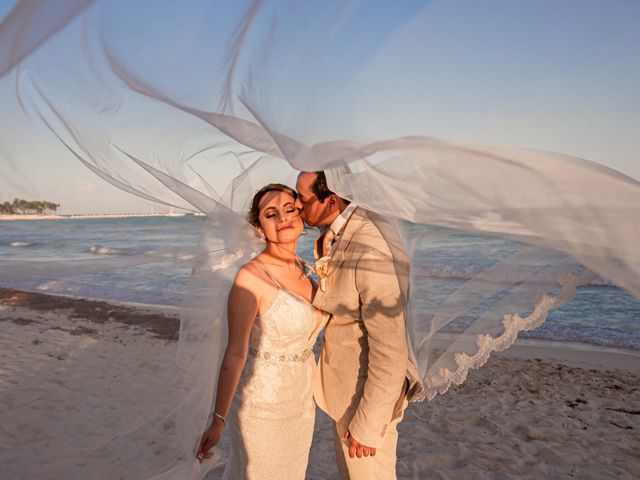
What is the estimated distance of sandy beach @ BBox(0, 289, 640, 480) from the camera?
4078 millimetres

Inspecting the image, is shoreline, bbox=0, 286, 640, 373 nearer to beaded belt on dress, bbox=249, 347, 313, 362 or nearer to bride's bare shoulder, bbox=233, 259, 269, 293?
beaded belt on dress, bbox=249, 347, 313, 362

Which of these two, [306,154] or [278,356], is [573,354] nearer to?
[278,356]

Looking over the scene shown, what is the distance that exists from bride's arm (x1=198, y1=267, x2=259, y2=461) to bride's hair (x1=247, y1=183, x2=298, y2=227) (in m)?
0.34

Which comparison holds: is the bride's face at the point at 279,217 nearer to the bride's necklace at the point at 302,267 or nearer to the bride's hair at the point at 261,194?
the bride's hair at the point at 261,194

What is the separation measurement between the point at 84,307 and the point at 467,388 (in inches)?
345

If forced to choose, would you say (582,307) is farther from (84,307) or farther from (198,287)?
(84,307)

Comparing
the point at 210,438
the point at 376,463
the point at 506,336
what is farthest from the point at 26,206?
the point at 506,336

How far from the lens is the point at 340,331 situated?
232 cm

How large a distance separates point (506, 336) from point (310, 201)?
108cm

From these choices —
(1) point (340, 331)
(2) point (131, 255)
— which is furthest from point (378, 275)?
(2) point (131, 255)

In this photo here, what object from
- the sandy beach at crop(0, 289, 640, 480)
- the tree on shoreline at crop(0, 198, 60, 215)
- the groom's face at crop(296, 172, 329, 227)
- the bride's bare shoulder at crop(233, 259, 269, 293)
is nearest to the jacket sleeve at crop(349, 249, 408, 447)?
the groom's face at crop(296, 172, 329, 227)

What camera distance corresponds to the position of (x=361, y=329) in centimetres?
226

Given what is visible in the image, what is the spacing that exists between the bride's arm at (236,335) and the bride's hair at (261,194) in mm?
340

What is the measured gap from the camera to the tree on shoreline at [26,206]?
79.5 inches
